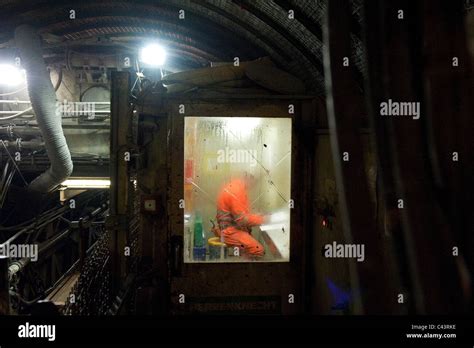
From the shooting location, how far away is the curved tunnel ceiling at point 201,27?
6223mm

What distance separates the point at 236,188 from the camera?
18.6ft

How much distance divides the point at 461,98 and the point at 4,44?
32.9 feet

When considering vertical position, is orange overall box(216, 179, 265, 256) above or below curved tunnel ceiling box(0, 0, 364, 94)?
below

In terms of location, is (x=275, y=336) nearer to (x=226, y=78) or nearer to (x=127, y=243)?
(x=127, y=243)

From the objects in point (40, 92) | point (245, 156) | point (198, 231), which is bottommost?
point (198, 231)

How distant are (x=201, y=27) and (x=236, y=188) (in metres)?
4.86

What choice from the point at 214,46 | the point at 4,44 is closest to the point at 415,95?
the point at 214,46

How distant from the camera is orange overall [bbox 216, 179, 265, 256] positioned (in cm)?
559

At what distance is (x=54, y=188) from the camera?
30.4ft

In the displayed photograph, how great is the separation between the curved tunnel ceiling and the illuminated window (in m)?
2.06
